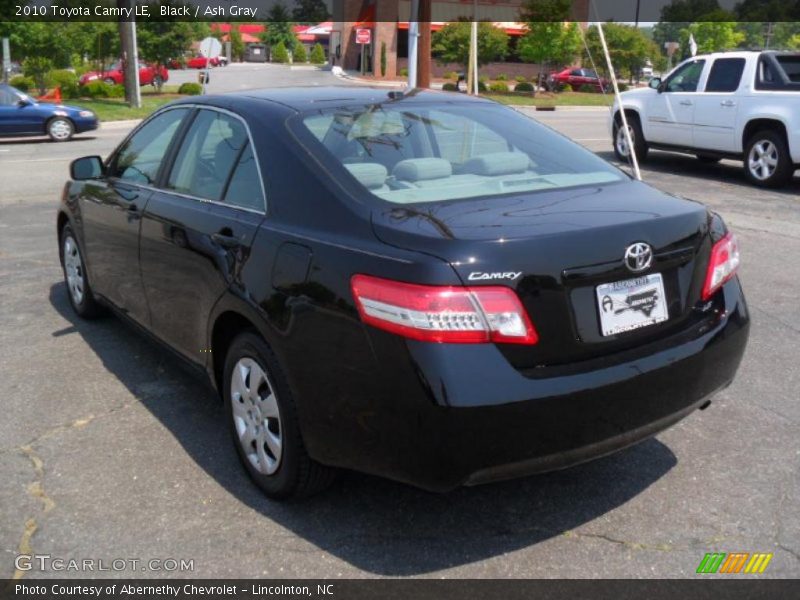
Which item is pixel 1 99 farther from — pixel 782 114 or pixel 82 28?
pixel 82 28

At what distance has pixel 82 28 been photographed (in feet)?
122

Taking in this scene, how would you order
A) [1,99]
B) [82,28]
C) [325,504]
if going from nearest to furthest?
[325,504] < [1,99] < [82,28]

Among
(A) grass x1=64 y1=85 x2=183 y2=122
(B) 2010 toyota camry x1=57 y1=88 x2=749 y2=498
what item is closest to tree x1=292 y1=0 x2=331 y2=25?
(A) grass x1=64 y1=85 x2=183 y2=122

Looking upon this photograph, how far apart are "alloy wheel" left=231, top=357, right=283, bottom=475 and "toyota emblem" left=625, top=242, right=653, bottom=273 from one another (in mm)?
1421

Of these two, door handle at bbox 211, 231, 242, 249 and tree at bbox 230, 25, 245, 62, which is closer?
door handle at bbox 211, 231, 242, 249

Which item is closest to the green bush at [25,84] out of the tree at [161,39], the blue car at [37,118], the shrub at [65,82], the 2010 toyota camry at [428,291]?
the shrub at [65,82]

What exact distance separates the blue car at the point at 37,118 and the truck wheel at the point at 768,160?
14.3 metres

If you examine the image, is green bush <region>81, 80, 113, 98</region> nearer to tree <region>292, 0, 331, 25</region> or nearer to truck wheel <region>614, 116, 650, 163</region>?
truck wheel <region>614, 116, 650, 163</region>

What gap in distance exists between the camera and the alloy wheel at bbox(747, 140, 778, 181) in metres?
12.4

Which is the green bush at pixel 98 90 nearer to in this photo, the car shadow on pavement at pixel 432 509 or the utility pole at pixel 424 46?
the utility pole at pixel 424 46

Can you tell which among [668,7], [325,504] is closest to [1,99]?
[325,504]

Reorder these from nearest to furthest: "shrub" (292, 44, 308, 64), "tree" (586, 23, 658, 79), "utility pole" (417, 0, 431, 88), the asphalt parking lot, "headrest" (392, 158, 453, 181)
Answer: the asphalt parking lot
"headrest" (392, 158, 453, 181)
"utility pole" (417, 0, 431, 88)
"tree" (586, 23, 658, 79)
"shrub" (292, 44, 308, 64)

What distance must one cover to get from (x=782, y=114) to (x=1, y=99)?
51.8 feet

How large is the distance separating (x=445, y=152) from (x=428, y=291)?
134cm
